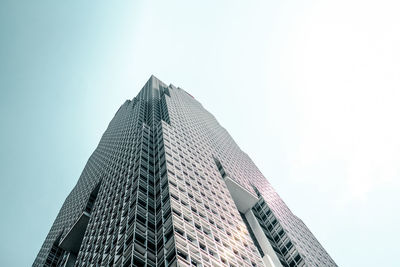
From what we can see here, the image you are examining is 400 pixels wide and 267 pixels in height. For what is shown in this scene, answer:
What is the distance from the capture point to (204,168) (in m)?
68.9

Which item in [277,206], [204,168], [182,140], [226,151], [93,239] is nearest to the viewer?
[93,239]

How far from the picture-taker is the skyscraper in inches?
1635

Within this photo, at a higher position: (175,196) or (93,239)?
(175,196)

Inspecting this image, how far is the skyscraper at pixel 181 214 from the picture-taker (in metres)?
41.5

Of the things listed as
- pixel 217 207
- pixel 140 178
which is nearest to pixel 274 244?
pixel 217 207

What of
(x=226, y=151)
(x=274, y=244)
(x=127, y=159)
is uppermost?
(x=226, y=151)

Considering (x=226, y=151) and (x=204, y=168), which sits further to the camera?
(x=226, y=151)

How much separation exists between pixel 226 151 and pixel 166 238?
5999 cm

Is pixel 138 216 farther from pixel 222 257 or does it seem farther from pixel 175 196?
pixel 222 257

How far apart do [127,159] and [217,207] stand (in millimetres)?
24457

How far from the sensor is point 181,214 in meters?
45.9

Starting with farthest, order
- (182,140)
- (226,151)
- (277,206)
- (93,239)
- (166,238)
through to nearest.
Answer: (226,151), (277,206), (182,140), (93,239), (166,238)

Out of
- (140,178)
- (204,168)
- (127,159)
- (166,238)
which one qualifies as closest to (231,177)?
(204,168)

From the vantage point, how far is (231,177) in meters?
79.4
